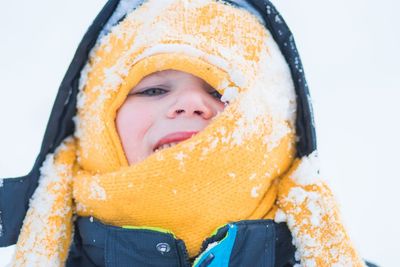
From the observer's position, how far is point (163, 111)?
3.91 ft

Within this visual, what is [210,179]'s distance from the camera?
3.60 ft

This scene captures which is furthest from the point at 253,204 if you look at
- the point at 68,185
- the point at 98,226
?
the point at 68,185

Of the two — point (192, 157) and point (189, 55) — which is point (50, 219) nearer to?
point (192, 157)

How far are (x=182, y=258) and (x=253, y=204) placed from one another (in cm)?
22

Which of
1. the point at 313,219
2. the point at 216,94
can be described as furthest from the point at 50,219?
the point at 313,219

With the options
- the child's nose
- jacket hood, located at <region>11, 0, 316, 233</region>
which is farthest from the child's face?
jacket hood, located at <region>11, 0, 316, 233</region>

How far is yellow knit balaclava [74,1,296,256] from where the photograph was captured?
3.60ft

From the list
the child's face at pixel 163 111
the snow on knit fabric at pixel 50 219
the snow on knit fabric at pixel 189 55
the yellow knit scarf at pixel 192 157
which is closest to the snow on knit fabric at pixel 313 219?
the yellow knit scarf at pixel 192 157

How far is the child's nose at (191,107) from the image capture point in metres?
1.16

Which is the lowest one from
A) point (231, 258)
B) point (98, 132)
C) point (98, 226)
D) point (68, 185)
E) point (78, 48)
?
point (231, 258)

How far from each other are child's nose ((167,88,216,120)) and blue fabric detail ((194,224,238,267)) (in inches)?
11.5

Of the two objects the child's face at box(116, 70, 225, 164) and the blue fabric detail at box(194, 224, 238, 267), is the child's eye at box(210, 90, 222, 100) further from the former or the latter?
the blue fabric detail at box(194, 224, 238, 267)

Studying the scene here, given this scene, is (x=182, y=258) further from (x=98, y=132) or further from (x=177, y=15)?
(x=177, y=15)

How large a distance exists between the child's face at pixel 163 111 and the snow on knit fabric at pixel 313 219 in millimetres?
277
